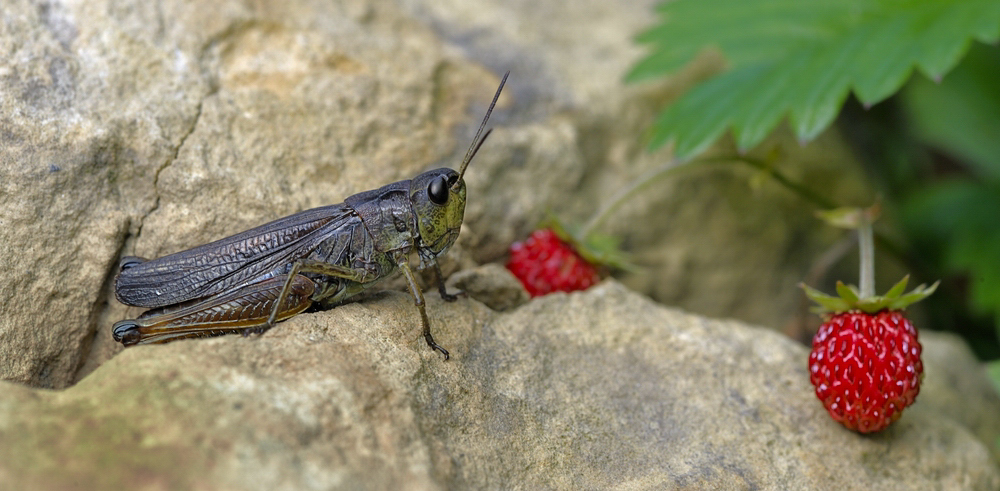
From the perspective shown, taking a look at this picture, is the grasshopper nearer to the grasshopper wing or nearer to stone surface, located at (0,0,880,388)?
the grasshopper wing

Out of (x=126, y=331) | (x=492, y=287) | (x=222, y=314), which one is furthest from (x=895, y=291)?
(x=126, y=331)

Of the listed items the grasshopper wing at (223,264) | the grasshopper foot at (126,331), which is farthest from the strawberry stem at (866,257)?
the grasshopper foot at (126,331)

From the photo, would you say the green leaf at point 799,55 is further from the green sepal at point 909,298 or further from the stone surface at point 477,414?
the stone surface at point 477,414

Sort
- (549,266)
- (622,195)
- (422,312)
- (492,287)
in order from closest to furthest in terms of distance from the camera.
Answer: (422,312), (492,287), (549,266), (622,195)

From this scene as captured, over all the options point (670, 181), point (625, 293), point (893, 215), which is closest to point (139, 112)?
point (625, 293)

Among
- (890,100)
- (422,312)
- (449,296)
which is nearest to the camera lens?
(422,312)

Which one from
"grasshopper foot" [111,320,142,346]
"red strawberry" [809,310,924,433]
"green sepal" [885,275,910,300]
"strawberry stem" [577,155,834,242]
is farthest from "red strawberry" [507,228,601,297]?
"grasshopper foot" [111,320,142,346]

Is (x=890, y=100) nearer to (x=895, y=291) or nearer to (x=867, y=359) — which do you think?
(x=895, y=291)

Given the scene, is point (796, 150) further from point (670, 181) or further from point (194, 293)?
point (194, 293)
